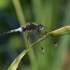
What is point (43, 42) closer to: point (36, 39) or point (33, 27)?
point (36, 39)

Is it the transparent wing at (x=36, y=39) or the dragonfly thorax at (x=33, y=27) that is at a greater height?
the dragonfly thorax at (x=33, y=27)

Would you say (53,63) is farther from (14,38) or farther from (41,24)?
(14,38)

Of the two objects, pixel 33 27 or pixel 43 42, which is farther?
pixel 33 27

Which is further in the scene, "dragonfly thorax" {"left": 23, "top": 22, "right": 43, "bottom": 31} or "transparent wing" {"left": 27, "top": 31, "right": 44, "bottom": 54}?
"dragonfly thorax" {"left": 23, "top": 22, "right": 43, "bottom": 31}

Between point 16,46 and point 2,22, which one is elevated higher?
point 2,22

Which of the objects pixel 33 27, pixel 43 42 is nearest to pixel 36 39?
pixel 43 42

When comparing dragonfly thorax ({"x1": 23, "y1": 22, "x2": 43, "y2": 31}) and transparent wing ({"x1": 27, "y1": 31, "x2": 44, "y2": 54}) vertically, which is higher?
dragonfly thorax ({"x1": 23, "y1": 22, "x2": 43, "y2": 31})

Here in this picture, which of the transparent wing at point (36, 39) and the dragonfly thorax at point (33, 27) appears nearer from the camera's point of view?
the transparent wing at point (36, 39)

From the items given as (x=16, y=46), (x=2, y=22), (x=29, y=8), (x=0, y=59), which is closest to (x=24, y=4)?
(x=29, y=8)
